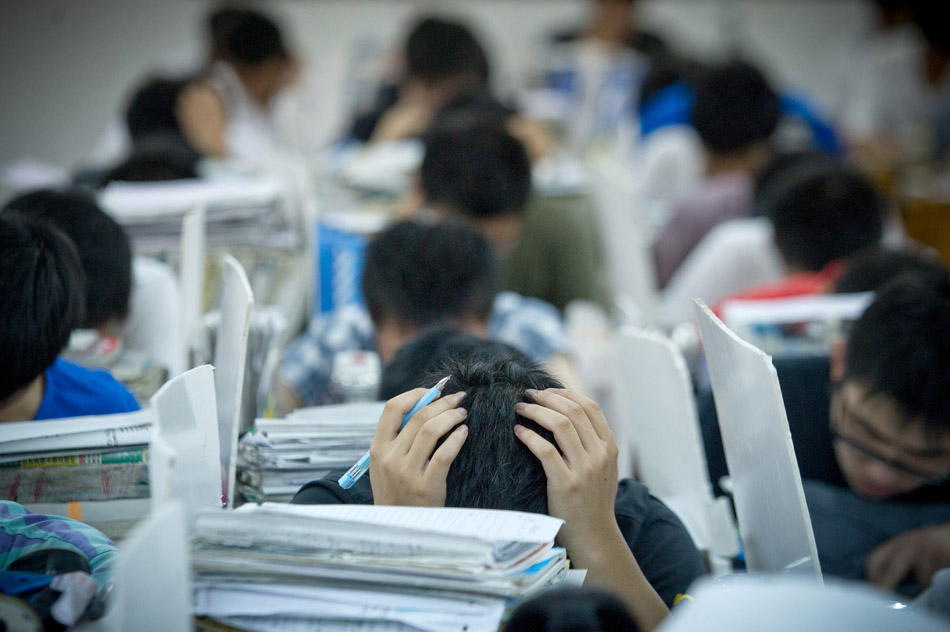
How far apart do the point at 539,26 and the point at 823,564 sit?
17.9 ft

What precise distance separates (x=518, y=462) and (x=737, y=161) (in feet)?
8.86

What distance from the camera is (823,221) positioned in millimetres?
2316

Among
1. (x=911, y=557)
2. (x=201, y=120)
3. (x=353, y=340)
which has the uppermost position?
(x=201, y=120)

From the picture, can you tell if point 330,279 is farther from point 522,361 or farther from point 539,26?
point 539,26

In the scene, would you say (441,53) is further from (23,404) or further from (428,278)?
(23,404)

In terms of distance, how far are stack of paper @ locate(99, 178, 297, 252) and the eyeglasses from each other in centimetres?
116

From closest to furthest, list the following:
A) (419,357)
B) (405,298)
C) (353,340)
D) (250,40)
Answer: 1. (419,357)
2. (405,298)
3. (353,340)
4. (250,40)

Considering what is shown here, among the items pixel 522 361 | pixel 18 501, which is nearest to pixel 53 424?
pixel 18 501

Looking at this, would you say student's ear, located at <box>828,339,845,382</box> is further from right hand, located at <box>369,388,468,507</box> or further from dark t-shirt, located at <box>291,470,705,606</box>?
right hand, located at <box>369,388,468,507</box>

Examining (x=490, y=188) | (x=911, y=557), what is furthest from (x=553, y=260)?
(x=911, y=557)

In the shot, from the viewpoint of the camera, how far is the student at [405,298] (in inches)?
68.5

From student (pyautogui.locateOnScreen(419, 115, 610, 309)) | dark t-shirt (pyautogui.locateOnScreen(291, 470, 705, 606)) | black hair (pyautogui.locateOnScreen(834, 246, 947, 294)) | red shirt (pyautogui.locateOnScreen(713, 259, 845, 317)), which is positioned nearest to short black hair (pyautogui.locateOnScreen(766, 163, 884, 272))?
red shirt (pyautogui.locateOnScreen(713, 259, 845, 317))

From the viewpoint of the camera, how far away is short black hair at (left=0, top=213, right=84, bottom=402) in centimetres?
118

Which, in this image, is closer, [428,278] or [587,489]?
[587,489]
